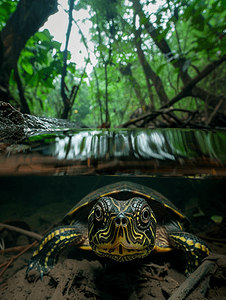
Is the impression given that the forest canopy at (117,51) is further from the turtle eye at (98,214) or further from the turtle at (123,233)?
the turtle eye at (98,214)

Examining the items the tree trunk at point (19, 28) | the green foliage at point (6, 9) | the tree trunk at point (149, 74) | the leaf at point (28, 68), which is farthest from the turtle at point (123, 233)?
the green foliage at point (6, 9)

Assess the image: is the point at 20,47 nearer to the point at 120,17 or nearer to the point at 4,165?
the point at 120,17

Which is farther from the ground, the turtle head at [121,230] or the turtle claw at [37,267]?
the turtle head at [121,230]

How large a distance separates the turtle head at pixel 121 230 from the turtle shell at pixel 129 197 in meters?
0.53

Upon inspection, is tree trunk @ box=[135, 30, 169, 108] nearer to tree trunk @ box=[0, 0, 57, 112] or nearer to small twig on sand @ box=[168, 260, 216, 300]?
tree trunk @ box=[0, 0, 57, 112]

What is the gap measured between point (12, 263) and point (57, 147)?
4.91ft

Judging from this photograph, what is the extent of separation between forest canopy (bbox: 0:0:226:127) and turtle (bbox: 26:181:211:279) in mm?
1676

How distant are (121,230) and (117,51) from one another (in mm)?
3391

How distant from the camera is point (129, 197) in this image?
1.70 metres

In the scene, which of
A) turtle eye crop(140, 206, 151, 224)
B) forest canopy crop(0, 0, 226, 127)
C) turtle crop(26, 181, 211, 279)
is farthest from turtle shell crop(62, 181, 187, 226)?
forest canopy crop(0, 0, 226, 127)

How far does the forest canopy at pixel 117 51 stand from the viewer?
279 centimetres

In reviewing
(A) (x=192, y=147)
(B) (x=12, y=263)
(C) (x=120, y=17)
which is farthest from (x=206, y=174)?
(C) (x=120, y=17)

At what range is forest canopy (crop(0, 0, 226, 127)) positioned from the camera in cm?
279

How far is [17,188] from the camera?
3.65 meters
